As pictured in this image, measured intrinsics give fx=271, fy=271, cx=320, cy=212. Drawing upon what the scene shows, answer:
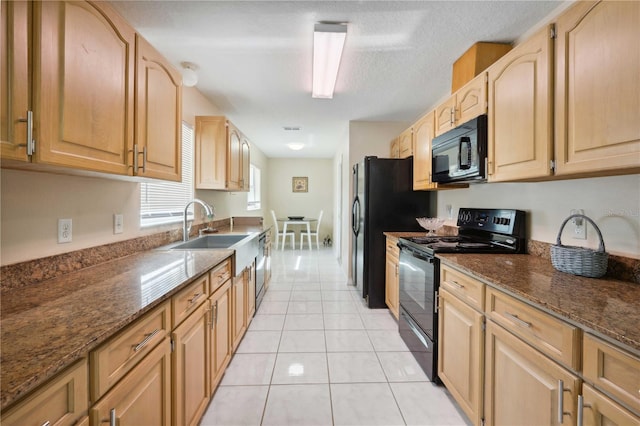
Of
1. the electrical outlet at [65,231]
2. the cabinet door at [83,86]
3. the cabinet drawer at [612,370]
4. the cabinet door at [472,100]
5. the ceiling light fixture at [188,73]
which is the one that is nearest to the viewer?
the cabinet drawer at [612,370]

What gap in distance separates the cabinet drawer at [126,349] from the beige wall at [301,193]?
6496 millimetres

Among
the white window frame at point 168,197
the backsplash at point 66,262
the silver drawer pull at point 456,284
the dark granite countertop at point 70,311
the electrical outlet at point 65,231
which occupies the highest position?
the white window frame at point 168,197

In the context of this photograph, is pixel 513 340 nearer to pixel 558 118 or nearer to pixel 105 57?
pixel 558 118

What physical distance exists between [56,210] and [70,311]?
71cm

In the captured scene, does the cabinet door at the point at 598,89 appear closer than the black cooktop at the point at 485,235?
Yes

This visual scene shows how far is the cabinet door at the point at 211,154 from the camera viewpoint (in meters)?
2.90

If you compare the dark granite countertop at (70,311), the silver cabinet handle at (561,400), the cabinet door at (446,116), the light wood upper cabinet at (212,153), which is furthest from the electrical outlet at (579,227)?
the light wood upper cabinet at (212,153)

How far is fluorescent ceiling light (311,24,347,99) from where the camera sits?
5.91ft

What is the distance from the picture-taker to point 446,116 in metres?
2.30

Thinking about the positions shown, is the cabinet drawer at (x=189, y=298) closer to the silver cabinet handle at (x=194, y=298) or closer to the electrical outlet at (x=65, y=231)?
the silver cabinet handle at (x=194, y=298)

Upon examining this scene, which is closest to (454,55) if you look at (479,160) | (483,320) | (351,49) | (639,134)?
(351,49)

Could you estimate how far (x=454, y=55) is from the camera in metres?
2.17

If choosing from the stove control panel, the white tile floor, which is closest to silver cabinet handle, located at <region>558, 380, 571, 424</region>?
the white tile floor

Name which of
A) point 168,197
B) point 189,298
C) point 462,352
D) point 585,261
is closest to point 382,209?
point 462,352
